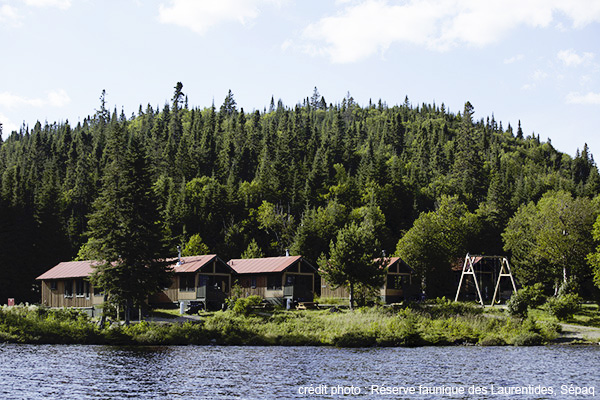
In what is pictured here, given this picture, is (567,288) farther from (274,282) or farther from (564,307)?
(274,282)

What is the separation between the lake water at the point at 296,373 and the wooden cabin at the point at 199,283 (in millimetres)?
18926

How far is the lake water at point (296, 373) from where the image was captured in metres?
25.4

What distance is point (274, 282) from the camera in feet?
227

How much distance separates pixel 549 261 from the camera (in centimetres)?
7106

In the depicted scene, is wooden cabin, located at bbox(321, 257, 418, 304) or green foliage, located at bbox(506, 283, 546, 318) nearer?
green foliage, located at bbox(506, 283, 546, 318)

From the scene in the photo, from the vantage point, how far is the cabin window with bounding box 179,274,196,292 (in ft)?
210

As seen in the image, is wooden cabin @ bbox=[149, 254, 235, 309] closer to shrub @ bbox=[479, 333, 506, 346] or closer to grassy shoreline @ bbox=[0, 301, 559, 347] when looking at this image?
grassy shoreline @ bbox=[0, 301, 559, 347]

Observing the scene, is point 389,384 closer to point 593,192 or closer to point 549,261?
point 549,261

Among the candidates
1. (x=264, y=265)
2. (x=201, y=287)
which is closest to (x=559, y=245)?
(x=264, y=265)

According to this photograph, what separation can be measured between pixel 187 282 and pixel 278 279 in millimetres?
10447

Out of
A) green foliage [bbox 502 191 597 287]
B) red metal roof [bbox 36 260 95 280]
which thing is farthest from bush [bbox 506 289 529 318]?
red metal roof [bbox 36 260 95 280]

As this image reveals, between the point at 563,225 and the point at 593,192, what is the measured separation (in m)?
61.2

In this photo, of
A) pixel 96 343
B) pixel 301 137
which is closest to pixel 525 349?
pixel 96 343

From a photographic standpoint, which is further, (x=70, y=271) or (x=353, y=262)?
(x=70, y=271)
